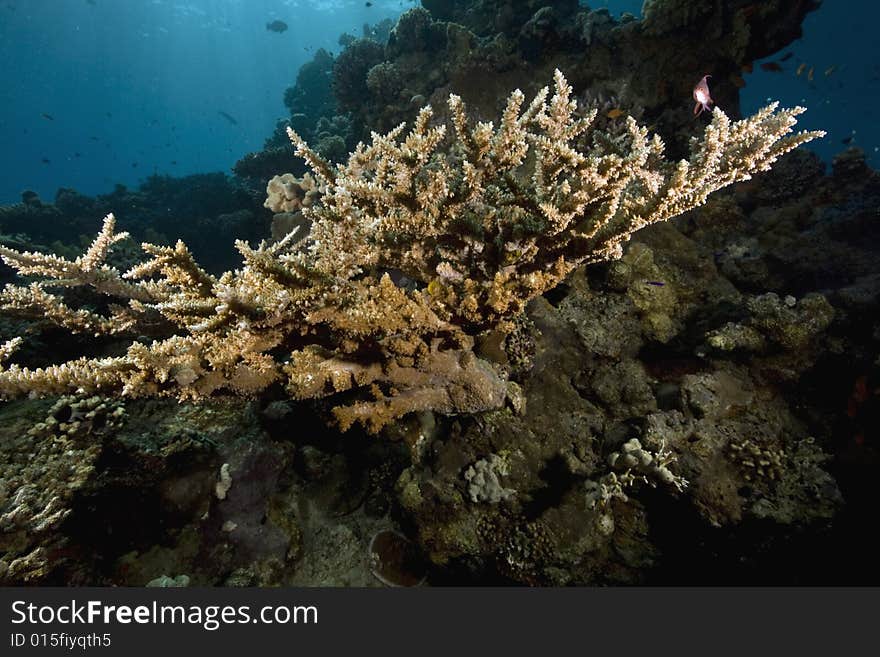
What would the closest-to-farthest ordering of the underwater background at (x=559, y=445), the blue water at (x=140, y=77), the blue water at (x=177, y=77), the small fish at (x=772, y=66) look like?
the underwater background at (x=559, y=445) < the small fish at (x=772, y=66) < the blue water at (x=177, y=77) < the blue water at (x=140, y=77)

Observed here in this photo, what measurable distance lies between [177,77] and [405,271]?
139 m

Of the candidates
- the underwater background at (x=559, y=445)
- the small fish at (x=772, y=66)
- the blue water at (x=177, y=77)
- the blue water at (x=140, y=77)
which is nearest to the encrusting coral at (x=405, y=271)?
the underwater background at (x=559, y=445)

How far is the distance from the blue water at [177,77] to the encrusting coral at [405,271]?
46.9 meters

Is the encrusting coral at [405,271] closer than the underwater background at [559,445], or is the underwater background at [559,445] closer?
the encrusting coral at [405,271]

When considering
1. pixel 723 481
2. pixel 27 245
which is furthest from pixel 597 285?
pixel 27 245

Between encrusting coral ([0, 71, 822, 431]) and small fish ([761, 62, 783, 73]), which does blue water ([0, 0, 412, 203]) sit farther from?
encrusting coral ([0, 71, 822, 431])

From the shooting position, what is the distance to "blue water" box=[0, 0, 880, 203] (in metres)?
58.5

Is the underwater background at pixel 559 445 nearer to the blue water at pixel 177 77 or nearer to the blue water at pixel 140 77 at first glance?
the blue water at pixel 177 77

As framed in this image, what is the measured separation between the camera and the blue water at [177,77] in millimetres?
58469

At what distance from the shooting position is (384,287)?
240cm

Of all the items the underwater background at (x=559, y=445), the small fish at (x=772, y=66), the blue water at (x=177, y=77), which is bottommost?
the underwater background at (x=559, y=445)

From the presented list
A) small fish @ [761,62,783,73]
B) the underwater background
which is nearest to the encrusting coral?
the underwater background

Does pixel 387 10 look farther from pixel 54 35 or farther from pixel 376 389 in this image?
pixel 376 389

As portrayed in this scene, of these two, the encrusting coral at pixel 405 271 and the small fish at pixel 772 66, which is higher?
the small fish at pixel 772 66
